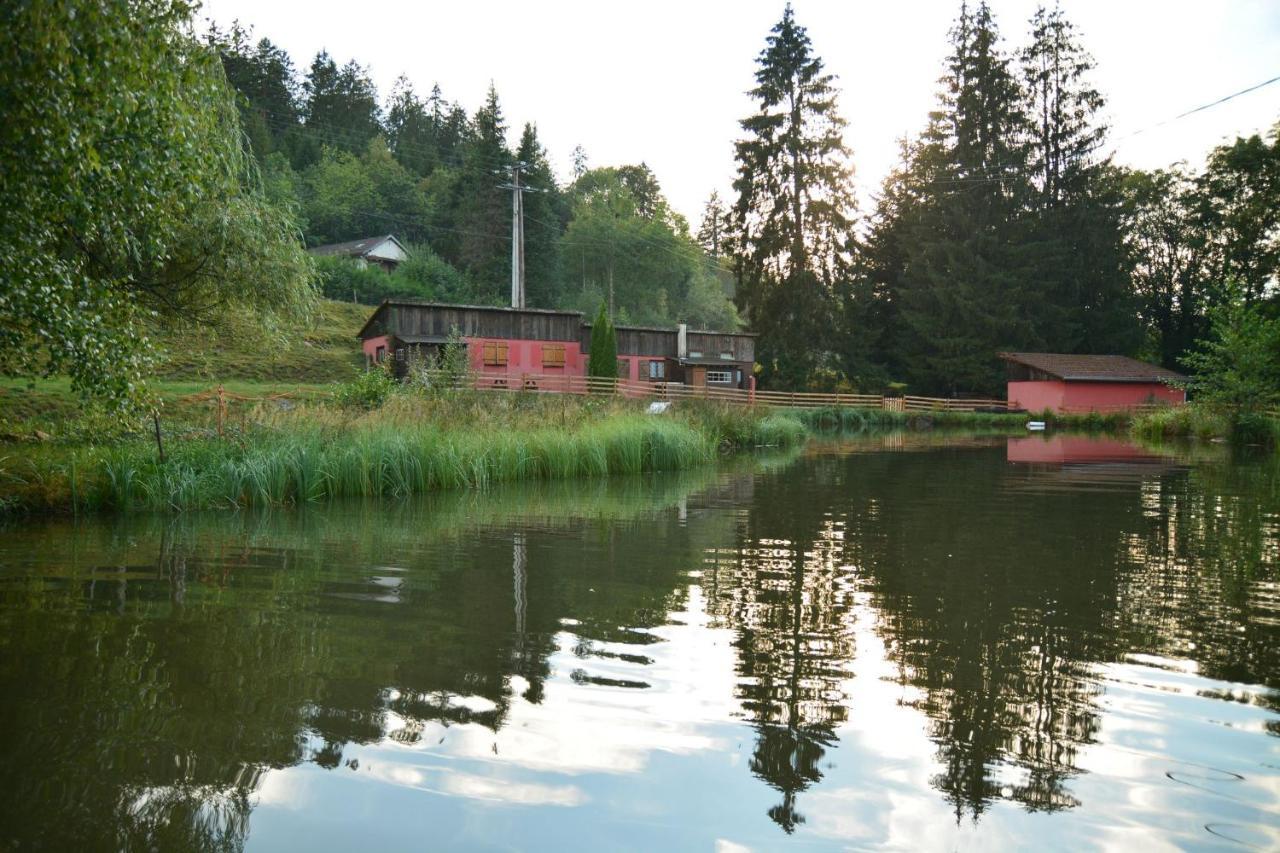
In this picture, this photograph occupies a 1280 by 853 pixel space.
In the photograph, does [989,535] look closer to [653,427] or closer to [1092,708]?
[1092,708]

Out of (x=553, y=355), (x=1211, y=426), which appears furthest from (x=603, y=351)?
(x=1211, y=426)

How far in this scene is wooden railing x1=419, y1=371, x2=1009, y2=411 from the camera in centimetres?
3981

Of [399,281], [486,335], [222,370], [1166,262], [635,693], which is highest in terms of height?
[1166,262]

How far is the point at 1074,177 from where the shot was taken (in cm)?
5466

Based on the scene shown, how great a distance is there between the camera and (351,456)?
1388 centimetres

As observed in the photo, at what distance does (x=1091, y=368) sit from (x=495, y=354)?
31.8 meters

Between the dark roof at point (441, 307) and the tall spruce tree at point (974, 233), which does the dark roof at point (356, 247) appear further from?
the tall spruce tree at point (974, 233)

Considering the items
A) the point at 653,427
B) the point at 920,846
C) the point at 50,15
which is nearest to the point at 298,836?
the point at 920,846

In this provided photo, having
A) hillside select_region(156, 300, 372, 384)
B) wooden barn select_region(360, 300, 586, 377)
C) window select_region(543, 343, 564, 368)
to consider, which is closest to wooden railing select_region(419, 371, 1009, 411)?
wooden barn select_region(360, 300, 586, 377)

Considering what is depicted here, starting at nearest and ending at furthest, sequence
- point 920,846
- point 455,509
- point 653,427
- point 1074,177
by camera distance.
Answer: point 920,846
point 455,509
point 653,427
point 1074,177

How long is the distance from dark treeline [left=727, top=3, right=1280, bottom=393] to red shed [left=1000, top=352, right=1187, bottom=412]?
202 cm

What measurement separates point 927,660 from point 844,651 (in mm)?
481

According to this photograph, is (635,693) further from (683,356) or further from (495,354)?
(683,356)

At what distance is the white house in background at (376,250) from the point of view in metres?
63.3
